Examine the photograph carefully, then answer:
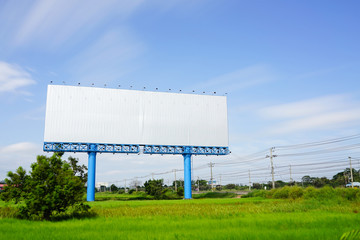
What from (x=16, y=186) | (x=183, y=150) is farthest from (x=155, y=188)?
(x=16, y=186)

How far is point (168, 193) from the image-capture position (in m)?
61.9

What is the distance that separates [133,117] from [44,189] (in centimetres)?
3275

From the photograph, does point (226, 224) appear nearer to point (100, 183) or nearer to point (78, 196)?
point (78, 196)

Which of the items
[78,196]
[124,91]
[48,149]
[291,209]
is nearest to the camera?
[78,196]

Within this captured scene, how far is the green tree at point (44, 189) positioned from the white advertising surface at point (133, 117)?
29961 millimetres

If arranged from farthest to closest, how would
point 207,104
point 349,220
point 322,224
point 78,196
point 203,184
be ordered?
point 203,184
point 207,104
point 78,196
point 349,220
point 322,224

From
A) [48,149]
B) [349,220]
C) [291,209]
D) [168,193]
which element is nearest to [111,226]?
[349,220]

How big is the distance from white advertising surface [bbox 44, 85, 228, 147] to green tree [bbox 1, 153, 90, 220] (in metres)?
30.0

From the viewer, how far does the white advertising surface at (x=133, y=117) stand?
49125 mm

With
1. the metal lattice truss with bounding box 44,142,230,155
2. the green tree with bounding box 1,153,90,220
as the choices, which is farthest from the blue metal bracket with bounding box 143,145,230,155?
the green tree with bounding box 1,153,90,220

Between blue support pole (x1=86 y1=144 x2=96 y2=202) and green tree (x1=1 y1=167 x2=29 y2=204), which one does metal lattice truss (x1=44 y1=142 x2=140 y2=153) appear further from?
green tree (x1=1 y1=167 x2=29 y2=204)

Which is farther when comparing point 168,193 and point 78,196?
point 168,193

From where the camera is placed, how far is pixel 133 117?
169 feet

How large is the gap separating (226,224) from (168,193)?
4832cm
